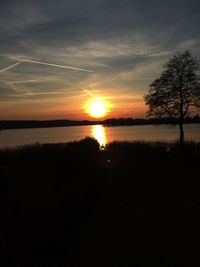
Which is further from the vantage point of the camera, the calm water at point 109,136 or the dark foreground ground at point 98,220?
the calm water at point 109,136

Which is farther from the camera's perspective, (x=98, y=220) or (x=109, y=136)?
(x=109, y=136)

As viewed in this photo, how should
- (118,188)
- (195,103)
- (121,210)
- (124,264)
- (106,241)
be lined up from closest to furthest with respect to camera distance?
1. (124,264)
2. (106,241)
3. (121,210)
4. (118,188)
5. (195,103)

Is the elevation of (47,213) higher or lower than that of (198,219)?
higher

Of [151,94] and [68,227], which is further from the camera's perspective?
[151,94]

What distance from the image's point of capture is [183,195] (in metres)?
10.9

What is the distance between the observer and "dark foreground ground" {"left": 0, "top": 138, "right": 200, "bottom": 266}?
567cm

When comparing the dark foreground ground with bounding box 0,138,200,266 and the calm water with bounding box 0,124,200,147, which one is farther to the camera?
the calm water with bounding box 0,124,200,147

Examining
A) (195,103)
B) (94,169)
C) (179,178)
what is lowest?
(179,178)

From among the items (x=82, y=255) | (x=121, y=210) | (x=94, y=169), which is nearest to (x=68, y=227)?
(x=82, y=255)

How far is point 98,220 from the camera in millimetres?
8242

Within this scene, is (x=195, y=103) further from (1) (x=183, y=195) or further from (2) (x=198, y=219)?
(2) (x=198, y=219)

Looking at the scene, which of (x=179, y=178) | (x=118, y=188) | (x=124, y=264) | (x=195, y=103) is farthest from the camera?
(x=195, y=103)

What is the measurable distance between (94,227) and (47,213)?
2.05m

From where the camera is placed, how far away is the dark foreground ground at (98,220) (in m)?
5.67
